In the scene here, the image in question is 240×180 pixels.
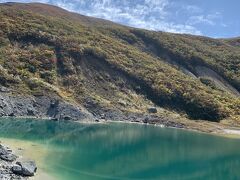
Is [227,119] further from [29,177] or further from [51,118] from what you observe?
[29,177]

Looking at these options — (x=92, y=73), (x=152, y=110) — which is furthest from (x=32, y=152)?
(x=92, y=73)

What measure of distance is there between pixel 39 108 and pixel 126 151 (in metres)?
37.8

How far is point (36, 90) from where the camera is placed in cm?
A: 11394

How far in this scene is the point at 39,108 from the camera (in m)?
108

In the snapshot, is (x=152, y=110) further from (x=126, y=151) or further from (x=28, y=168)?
(x=28, y=168)

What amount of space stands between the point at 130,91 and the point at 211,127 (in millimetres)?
29334

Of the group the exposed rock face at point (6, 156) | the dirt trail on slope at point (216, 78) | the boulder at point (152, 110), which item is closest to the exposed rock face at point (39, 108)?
the boulder at point (152, 110)

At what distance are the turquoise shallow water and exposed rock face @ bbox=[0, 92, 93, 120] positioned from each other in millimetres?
5605

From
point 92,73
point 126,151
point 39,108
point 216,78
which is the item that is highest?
point 216,78

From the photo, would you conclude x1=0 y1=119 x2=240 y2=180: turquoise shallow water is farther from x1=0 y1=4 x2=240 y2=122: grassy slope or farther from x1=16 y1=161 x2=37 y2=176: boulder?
x1=0 y1=4 x2=240 y2=122: grassy slope

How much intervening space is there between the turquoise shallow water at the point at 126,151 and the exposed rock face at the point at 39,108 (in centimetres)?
560

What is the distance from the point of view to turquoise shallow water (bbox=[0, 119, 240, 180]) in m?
60.2

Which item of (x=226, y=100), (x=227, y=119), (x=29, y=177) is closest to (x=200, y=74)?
(x=226, y=100)

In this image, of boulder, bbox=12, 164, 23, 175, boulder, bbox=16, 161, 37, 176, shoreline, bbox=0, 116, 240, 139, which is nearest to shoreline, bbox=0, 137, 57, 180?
boulder, bbox=16, 161, 37, 176
